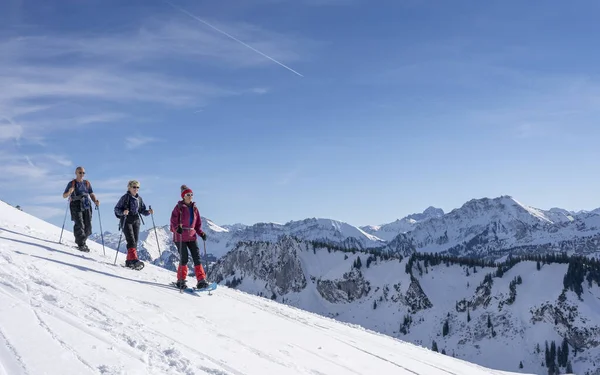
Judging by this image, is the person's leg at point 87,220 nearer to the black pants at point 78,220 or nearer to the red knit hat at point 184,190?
the black pants at point 78,220

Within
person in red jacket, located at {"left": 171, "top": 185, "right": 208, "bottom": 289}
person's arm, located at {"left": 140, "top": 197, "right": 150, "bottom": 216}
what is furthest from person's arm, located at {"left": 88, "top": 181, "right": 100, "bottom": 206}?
person in red jacket, located at {"left": 171, "top": 185, "right": 208, "bottom": 289}

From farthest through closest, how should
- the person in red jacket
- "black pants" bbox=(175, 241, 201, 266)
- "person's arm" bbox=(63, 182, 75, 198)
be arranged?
"person's arm" bbox=(63, 182, 75, 198), "black pants" bbox=(175, 241, 201, 266), the person in red jacket

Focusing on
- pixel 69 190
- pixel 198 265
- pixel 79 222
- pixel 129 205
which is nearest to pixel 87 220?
pixel 79 222

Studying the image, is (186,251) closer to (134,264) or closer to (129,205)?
(134,264)

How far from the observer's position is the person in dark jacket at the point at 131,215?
1777cm

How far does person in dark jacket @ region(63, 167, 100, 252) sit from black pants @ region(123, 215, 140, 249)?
2724 mm

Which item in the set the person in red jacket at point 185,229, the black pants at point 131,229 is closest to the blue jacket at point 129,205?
the black pants at point 131,229

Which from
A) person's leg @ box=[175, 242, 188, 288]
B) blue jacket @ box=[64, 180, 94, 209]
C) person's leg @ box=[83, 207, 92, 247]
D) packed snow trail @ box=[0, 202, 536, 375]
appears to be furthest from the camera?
person's leg @ box=[83, 207, 92, 247]

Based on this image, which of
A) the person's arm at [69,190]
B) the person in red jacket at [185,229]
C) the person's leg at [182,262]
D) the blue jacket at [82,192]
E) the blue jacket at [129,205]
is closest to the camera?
the person's leg at [182,262]

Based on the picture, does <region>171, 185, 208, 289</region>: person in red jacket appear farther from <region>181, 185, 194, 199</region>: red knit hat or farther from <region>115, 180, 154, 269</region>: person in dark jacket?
<region>115, 180, 154, 269</region>: person in dark jacket

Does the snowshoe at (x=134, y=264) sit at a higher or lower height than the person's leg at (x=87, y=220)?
lower

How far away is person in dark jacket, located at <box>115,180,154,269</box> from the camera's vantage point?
17.8 m

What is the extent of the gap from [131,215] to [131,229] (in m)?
0.56

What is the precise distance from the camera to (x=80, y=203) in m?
19.3
